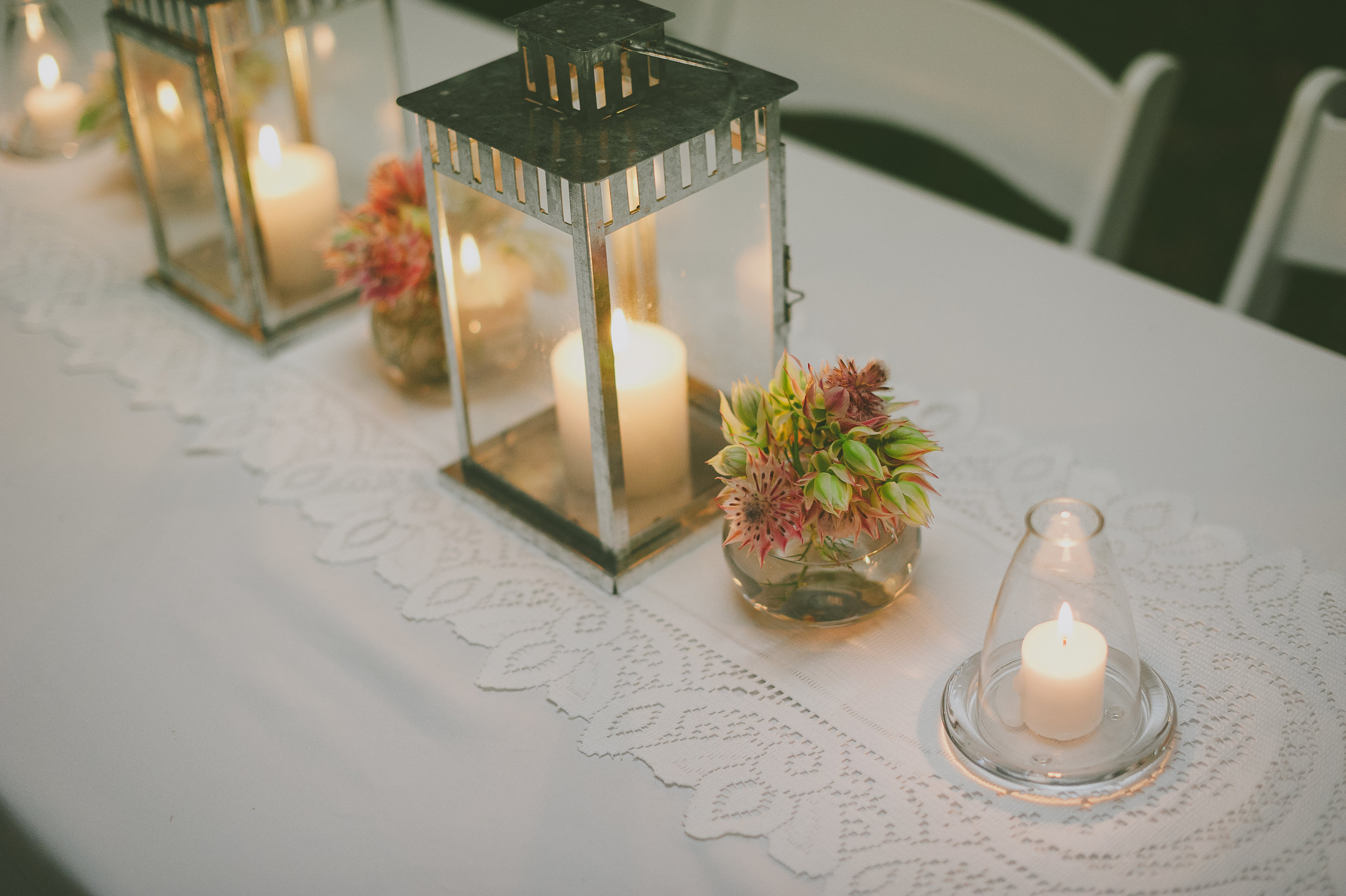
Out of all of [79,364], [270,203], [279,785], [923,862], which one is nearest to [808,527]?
[923,862]

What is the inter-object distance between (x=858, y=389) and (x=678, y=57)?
0.24 metres

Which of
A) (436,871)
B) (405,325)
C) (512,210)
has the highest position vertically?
(512,210)

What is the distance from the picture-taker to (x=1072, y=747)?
0.61 m

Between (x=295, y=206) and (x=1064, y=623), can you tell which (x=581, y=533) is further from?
(x=295, y=206)

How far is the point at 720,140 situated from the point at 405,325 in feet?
1.09

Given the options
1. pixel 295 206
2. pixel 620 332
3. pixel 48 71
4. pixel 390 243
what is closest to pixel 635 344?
pixel 620 332

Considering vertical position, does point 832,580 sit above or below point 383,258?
below

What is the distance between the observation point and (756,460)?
2.12 feet

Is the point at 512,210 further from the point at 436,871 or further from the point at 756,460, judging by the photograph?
the point at 436,871

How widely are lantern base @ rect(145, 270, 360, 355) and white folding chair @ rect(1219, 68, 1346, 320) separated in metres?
0.83

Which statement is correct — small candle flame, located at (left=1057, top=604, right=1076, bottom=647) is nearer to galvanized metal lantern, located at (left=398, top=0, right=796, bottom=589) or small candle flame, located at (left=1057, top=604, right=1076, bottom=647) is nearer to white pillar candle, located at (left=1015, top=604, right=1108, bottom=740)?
white pillar candle, located at (left=1015, top=604, right=1108, bottom=740)

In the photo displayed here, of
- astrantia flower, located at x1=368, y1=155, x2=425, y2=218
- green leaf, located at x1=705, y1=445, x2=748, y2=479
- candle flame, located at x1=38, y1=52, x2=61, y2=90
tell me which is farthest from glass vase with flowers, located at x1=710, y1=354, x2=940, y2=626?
candle flame, located at x1=38, y1=52, x2=61, y2=90

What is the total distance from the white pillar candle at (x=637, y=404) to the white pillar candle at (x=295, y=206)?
1.26ft

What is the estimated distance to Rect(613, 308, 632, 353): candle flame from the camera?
0.68 metres
